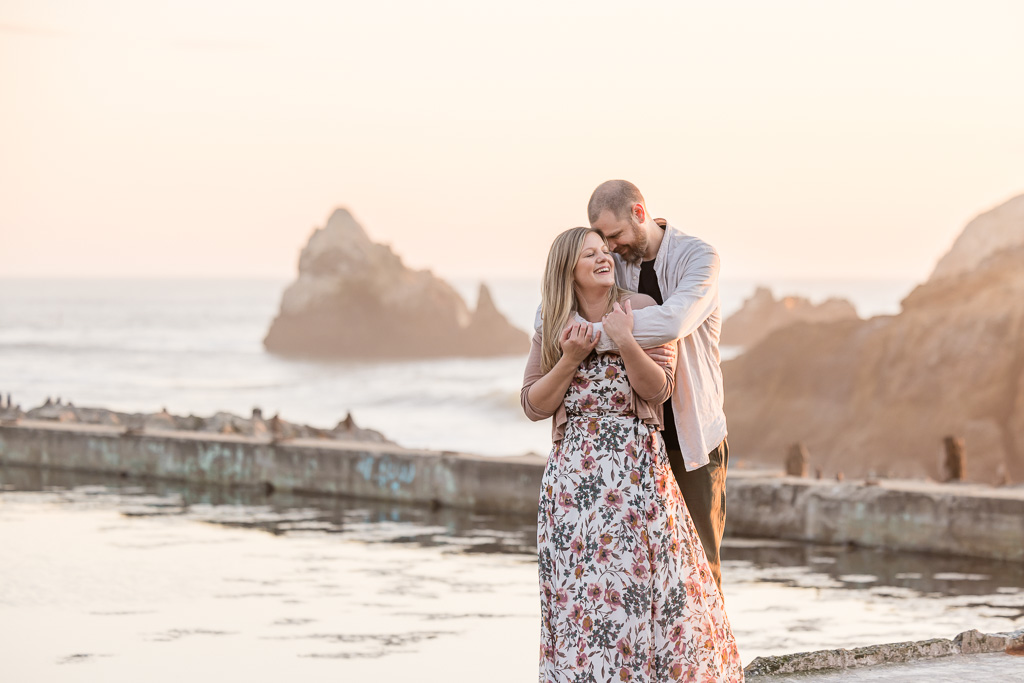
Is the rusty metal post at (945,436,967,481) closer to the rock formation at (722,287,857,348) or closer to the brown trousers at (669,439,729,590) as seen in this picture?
the brown trousers at (669,439,729,590)

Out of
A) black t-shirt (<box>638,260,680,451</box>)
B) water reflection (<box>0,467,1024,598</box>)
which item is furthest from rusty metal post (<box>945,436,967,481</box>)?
black t-shirt (<box>638,260,680,451</box>)

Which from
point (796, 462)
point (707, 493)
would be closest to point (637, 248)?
point (707, 493)

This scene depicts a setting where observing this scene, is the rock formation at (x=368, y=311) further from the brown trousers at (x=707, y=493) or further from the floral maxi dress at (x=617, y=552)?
the floral maxi dress at (x=617, y=552)

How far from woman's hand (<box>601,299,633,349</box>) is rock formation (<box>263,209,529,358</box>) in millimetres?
83710

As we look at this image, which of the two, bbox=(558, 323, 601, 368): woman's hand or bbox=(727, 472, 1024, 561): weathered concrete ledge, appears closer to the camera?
bbox=(558, 323, 601, 368): woman's hand

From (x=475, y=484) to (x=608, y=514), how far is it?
8353mm

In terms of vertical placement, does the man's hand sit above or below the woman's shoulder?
below

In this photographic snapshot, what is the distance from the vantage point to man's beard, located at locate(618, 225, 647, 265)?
4.28m

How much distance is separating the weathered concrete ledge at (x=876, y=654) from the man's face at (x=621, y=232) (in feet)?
5.94

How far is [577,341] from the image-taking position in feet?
13.4

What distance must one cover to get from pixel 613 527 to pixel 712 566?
17.4 inches

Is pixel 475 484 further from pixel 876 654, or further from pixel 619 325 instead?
pixel 619 325

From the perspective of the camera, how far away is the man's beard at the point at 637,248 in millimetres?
4281

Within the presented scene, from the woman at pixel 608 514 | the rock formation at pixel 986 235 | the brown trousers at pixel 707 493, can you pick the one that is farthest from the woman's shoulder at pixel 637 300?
the rock formation at pixel 986 235
